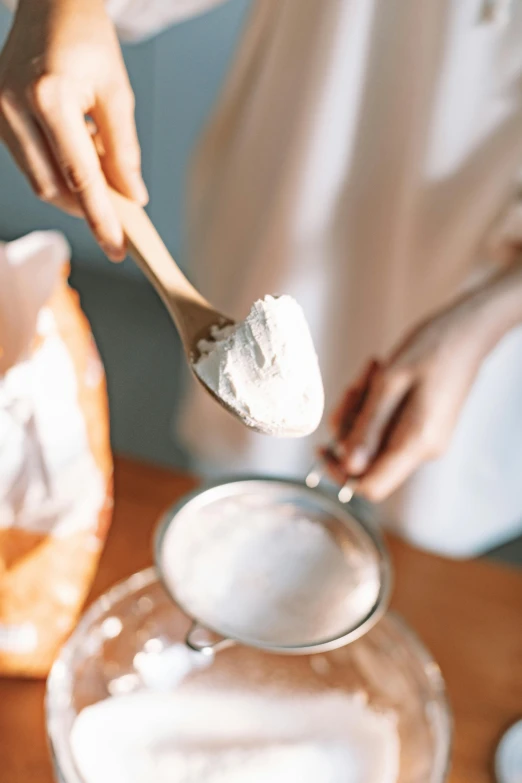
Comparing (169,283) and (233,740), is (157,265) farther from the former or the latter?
(233,740)

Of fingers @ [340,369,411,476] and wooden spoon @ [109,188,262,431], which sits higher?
wooden spoon @ [109,188,262,431]

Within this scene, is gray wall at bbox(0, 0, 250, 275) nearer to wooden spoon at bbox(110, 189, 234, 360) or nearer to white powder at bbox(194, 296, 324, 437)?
wooden spoon at bbox(110, 189, 234, 360)

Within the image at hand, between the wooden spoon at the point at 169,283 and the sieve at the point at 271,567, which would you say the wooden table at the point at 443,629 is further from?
the wooden spoon at the point at 169,283

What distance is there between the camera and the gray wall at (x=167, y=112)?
1.48 meters

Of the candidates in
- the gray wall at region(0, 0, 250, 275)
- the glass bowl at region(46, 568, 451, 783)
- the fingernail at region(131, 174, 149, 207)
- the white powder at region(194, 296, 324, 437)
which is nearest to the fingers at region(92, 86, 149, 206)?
the fingernail at region(131, 174, 149, 207)

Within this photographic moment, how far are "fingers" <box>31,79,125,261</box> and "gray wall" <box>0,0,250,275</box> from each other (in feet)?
3.46

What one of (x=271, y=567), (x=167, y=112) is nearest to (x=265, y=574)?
(x=271, y=567)

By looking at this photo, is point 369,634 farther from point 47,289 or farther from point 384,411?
point 47,289

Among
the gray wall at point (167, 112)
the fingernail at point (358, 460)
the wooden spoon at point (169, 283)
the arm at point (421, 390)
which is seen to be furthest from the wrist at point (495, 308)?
the gray wall at point (167, 112)

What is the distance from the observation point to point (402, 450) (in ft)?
1.91

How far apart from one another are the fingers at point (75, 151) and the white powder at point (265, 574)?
20 cm

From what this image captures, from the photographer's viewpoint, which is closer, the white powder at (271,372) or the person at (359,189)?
the white powder at (271,372)

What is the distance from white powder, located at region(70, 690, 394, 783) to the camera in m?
0.48

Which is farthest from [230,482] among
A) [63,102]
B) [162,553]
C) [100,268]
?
[100,268]
